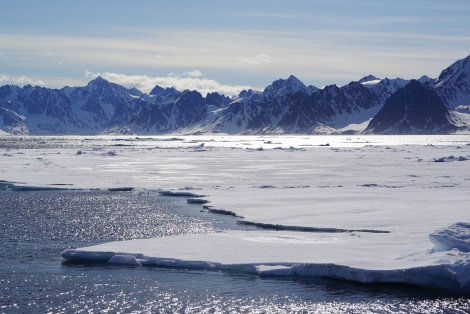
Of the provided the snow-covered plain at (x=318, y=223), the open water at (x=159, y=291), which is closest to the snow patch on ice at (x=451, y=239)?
the snow-covered plain at (x=318, y=223)

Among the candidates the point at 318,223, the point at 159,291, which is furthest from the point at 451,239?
the point at 159,291

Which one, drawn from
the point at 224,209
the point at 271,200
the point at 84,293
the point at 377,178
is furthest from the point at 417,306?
the point at 377,178

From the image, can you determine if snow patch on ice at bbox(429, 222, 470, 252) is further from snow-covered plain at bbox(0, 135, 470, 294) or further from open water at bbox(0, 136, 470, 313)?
open water at bbox(0, 136, 470, 313)

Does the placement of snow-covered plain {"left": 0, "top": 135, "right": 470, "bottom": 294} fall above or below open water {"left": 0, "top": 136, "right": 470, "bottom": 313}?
above

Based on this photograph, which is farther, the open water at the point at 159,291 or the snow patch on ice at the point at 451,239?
the snow patch on ice at the point at 451,239

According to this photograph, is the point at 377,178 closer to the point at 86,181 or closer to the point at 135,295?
the point at 86,181

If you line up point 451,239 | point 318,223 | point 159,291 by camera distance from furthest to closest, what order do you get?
point 318,223 → point 451,239 → point 159,291

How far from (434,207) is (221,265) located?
65.4 feet

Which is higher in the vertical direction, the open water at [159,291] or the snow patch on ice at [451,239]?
the snow patch on ice at [451,239]

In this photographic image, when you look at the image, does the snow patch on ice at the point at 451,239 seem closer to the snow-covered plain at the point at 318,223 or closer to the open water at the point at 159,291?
the snow-covered plain at the point at 318,223

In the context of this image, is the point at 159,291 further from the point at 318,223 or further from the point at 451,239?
the point at 318,223

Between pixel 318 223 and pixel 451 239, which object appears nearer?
pixel 451 239

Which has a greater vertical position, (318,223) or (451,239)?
(451,239)

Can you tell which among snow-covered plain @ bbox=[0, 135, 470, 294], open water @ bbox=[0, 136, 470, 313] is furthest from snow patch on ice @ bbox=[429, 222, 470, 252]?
open water @ bbox=[0, 136, 470, 313]
